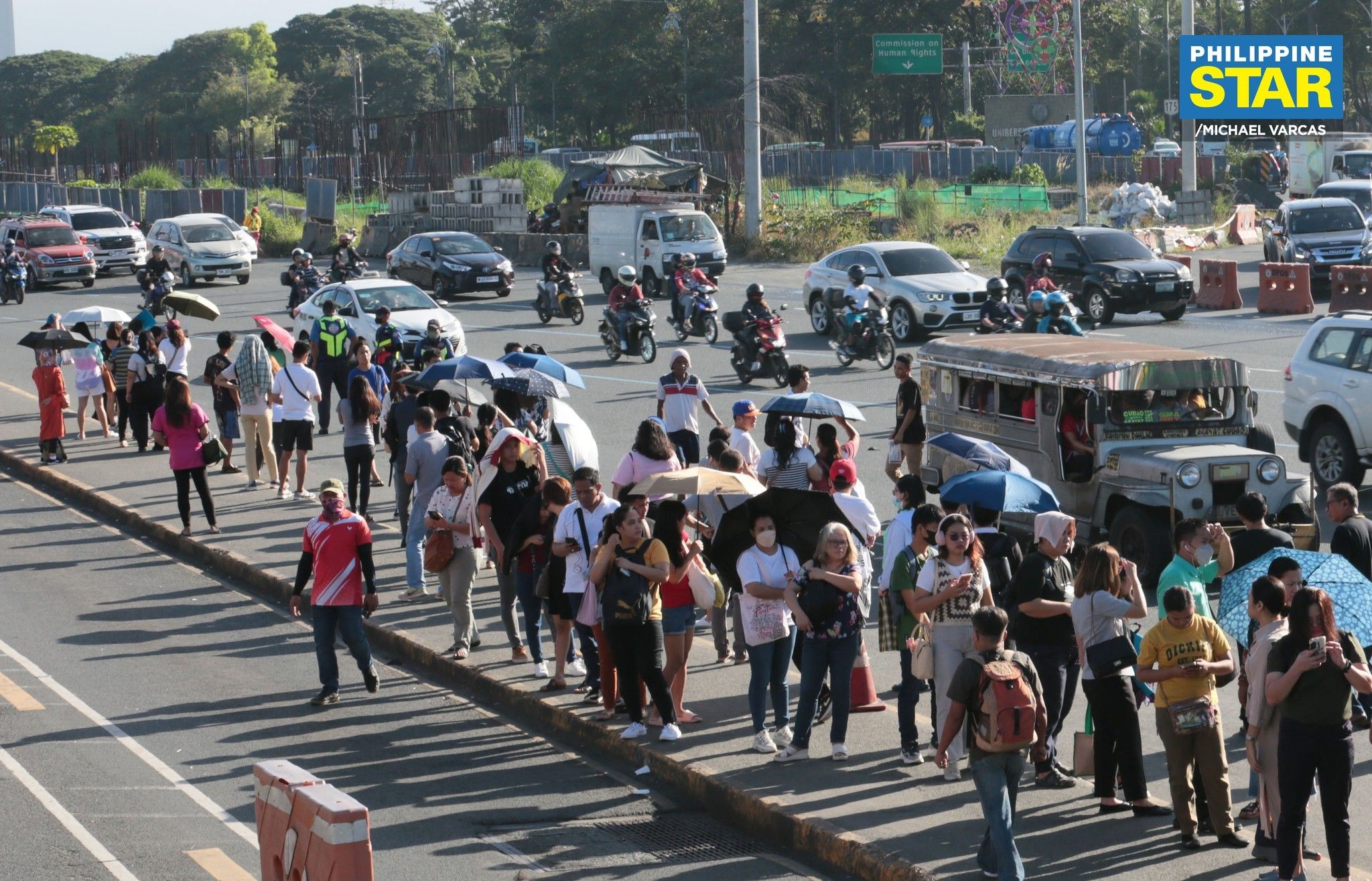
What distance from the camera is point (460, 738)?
429 inches

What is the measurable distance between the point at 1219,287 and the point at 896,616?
26.3 m

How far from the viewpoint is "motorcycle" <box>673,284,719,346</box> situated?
98.5 ft

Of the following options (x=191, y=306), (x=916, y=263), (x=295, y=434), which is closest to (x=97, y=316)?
(x=191, y=306)

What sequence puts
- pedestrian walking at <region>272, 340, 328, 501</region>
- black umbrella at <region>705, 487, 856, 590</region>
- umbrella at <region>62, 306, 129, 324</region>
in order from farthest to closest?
umbrella at <region>62, 306, 129, 324</region>
pedestrian walking at <region>272, 340, 328, 501</region>
black umbrella at <region>705, 487, 856, 590</region>

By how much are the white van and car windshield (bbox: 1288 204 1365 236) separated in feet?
40.5

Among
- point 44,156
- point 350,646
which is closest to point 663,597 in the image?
point 350,646

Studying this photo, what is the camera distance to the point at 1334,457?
16828mm

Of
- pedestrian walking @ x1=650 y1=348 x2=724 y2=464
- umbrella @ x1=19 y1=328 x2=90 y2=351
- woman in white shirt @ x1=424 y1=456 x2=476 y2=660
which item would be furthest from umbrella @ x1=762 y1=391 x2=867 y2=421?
umbrella @ x1=19 y1=328 x2=90 y2=351

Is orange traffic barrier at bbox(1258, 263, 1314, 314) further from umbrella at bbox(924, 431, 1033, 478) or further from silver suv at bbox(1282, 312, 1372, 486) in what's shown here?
umbrella at bbox(924, 431, 1033, 478)

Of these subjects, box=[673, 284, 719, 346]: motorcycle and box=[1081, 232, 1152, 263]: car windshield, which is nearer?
box=[673, 284, 719, 346]: motorcycle

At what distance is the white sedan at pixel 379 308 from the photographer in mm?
26953

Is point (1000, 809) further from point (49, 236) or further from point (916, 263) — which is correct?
point (49, 236)

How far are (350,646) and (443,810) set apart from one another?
255 cm

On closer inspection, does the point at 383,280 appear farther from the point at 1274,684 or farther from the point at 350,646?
the point at 1274,684
